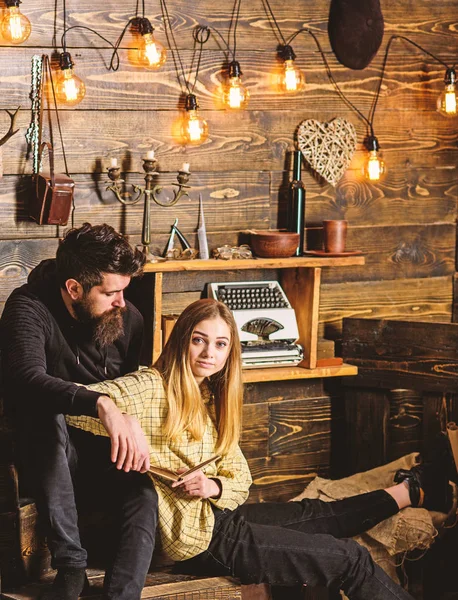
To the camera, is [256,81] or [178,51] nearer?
[178,51]

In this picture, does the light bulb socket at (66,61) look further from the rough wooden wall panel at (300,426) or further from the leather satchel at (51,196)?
the rough wooden wall panel at (300,426)

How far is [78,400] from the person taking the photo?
9.20ft

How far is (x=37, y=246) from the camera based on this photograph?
3.89m

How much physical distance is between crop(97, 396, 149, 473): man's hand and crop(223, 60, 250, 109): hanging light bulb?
1.75 m

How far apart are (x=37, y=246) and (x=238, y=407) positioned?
48.0 inches

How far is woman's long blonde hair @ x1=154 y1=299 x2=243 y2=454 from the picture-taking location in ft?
10.3

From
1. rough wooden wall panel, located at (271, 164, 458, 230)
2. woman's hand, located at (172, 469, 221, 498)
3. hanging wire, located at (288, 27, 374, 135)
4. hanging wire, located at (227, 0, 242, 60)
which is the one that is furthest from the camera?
rough wooden wall panel, located at (271, 164, 458, 230)

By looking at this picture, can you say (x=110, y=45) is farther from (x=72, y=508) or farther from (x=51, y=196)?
(x=72, y=508)

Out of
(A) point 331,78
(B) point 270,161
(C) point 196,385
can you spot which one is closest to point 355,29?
(A) point 331,78

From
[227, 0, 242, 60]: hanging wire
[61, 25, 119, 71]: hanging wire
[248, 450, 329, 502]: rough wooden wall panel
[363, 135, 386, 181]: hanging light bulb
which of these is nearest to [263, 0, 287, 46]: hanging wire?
[227, 0, 242, 60]: hanging wire

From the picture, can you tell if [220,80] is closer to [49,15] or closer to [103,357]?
[49,15]

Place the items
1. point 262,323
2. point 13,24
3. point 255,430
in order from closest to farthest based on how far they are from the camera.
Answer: point 13,24, point 262,323, point 255,430

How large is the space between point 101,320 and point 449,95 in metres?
2.10

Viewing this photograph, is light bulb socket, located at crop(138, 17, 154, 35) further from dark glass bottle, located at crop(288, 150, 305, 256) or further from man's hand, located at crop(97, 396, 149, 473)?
man's hand, located at crop(97, 396, 149, 473)
